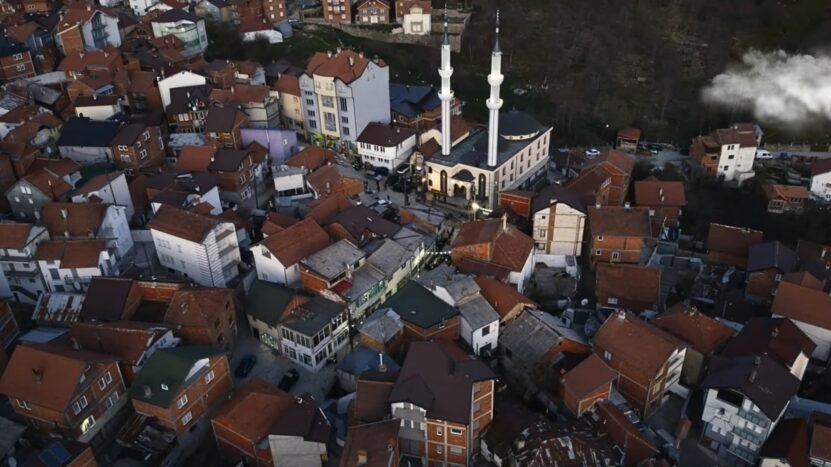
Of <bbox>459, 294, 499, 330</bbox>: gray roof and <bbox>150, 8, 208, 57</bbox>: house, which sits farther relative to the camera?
<bbox>150, 8, 208, 57</bbox>: house

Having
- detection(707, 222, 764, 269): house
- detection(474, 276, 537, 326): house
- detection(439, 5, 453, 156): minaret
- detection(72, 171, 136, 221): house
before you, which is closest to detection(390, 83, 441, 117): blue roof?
detection(439, 5, 453, 156): minaret

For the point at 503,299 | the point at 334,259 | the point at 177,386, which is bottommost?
the point at 503,299

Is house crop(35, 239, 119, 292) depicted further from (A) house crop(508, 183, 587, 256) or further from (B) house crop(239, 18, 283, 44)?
(B) house crop(239, 18, 283, 44)

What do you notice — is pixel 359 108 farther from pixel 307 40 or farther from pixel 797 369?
pixel 797 369

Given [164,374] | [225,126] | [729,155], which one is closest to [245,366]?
[164,374]

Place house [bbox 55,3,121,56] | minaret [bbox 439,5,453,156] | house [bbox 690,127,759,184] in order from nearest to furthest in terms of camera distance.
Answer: minaret [bbox 439,5,453,156]
house [bbox 690,127,759,184]
house [bbox 55,3,121,56]

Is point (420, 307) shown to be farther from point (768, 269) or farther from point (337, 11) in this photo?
point (337, 11)
